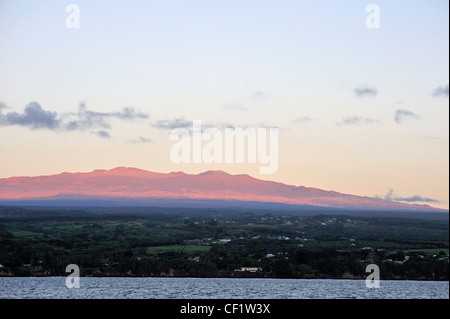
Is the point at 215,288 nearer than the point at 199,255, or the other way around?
the point at 215,288

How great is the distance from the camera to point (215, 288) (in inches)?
3265

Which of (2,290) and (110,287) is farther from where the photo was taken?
(110,287)

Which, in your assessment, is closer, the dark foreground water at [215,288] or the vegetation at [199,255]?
the dark foreground water at [215,288]

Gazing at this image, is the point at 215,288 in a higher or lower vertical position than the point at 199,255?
lower

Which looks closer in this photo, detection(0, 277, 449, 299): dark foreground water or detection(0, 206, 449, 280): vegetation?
detection(0, 277, 449, 299): dark foreground water

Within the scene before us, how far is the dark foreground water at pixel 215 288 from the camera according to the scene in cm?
7094

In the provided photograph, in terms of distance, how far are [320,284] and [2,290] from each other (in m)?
44.3

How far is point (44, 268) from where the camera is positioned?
9356 centimetres

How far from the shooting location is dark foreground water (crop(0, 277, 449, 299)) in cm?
7094
